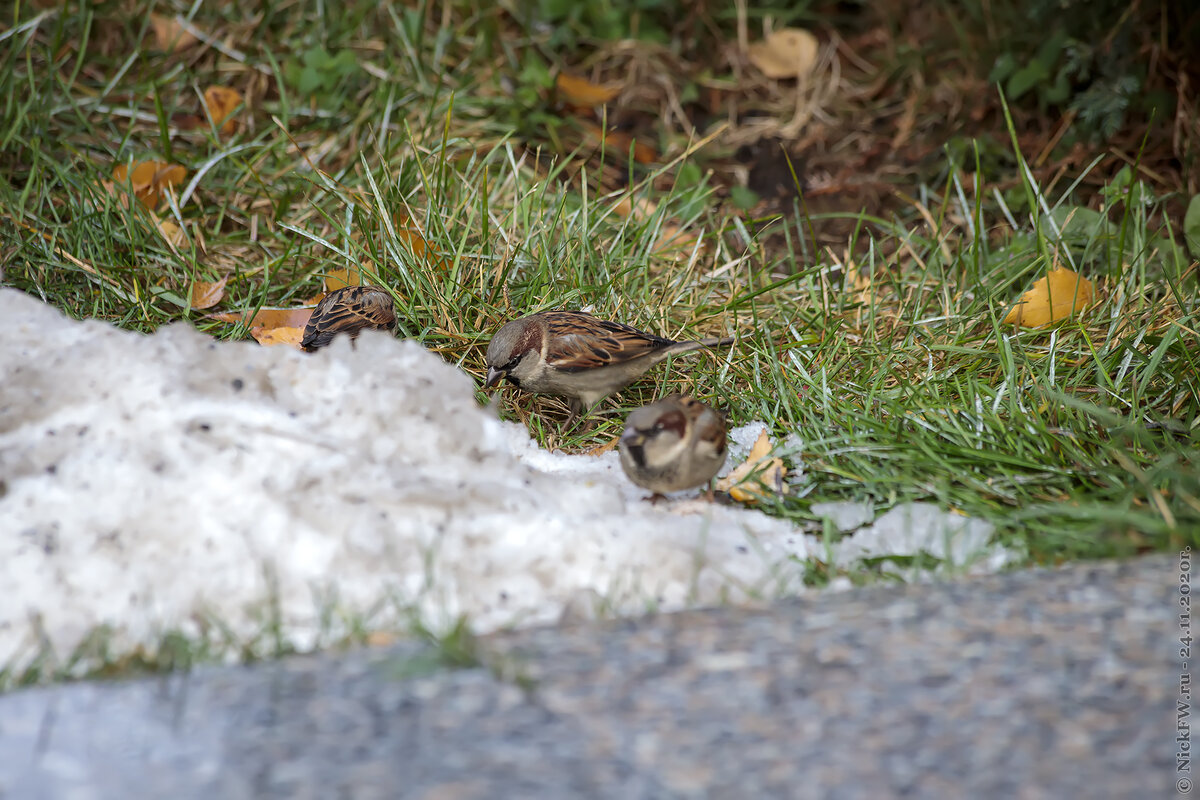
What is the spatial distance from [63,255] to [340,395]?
241cm

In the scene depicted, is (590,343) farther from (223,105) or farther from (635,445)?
(223,105)

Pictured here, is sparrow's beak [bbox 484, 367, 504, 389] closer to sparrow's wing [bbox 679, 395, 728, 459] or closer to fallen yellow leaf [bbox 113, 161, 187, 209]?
sparrow's wing [bbox 679, 395, 728, 459]

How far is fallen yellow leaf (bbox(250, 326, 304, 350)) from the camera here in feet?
14.5

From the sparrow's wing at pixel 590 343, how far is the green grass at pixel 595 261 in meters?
0.31

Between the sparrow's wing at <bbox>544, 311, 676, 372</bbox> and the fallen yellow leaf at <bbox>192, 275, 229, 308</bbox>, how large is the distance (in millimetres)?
1581

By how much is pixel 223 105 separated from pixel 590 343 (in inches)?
131

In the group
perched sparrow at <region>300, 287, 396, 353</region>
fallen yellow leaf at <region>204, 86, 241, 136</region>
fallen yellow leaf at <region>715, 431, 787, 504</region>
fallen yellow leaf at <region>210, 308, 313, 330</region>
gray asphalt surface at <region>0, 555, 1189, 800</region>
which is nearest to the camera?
gray asphalt surface at <region>0, 555, 1189, 800</region>

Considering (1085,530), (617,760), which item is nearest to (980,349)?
(1085,530)

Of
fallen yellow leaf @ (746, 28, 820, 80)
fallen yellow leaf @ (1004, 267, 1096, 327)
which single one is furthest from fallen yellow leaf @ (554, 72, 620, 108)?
fallen yellow leaf @ (1004, 267, 1096, 327)

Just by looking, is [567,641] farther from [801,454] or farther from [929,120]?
[929,120]

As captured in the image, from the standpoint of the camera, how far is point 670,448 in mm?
3248

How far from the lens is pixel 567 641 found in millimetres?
2295

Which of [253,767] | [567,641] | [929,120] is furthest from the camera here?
[929,120]

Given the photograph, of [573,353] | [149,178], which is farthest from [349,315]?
[149,178]
